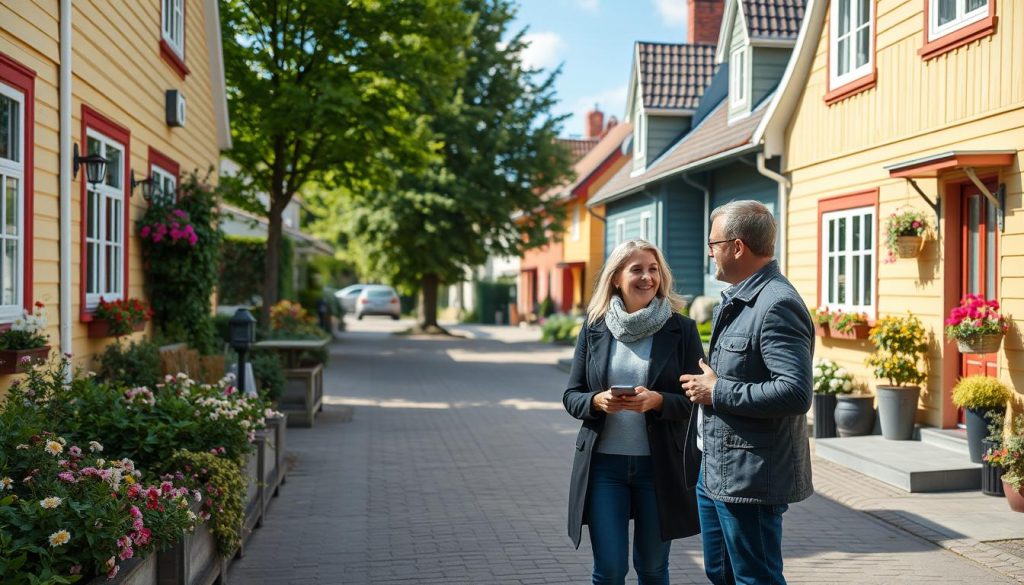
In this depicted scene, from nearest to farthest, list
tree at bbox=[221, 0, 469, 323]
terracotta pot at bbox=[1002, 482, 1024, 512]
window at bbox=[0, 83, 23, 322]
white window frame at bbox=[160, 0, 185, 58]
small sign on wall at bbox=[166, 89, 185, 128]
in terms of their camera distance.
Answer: window at bbox=[0, 83, 23, 322]
terracotta pot at bbox=[1002, 482, 1024, 512]
white window frame at bbox=[160, 0, 185, 58]
small sign on wall at bbox=[166, 89, 185, 128]
tree at bbox=[221, 0, 469, 323]

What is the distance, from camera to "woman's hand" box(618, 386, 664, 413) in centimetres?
416

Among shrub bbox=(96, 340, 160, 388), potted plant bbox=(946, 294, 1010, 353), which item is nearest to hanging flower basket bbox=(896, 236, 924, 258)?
potted plant bbox=(946, 294, 1010, 353)

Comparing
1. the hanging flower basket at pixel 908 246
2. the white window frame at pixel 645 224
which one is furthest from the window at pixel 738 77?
the hanging flower basket at pixel 908 246

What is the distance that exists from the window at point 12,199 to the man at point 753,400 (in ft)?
15.9

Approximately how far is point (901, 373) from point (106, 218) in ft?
25.6

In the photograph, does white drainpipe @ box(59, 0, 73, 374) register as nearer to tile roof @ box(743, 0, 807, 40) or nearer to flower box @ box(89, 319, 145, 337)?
flower box @ box(89, 319, 145, 337)

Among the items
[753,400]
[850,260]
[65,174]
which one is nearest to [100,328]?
[65,174]

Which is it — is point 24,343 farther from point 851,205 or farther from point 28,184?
point 851,205

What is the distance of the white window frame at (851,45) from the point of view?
11.0m

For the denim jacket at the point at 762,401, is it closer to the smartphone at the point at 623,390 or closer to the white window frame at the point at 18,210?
the smartphone at the point at 623,390

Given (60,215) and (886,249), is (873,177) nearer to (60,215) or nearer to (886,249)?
(886,249)

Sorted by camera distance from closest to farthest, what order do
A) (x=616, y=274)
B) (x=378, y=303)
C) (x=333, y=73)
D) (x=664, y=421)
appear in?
(x=664, y=421), (x=616, y=274), (x=333, y=73), (x=378, y=303)

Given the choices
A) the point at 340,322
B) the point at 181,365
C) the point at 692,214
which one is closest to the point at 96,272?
the point at 181,365

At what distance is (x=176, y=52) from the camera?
11.7 metres
